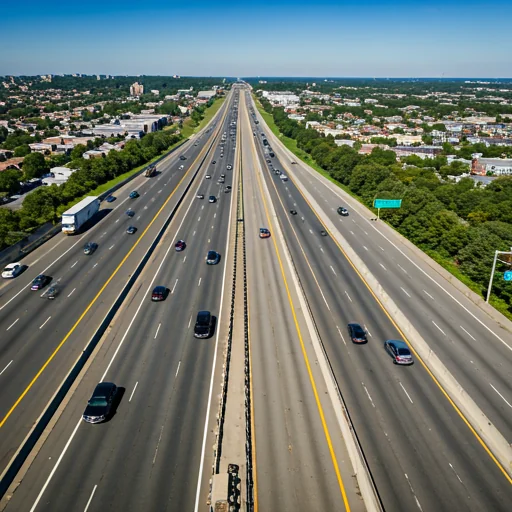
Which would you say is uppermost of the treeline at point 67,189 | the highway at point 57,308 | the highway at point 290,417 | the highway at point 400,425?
the treeline at point 67,189

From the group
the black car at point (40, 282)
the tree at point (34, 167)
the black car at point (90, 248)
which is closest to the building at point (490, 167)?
the black car at point (90, 248)

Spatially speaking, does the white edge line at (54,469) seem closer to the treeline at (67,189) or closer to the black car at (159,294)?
the black car at (159,294)

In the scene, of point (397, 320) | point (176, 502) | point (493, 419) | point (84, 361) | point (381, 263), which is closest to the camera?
point (176, 502)

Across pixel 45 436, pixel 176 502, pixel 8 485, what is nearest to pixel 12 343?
pixel 45 436

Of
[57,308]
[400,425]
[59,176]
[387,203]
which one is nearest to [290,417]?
[400,425]

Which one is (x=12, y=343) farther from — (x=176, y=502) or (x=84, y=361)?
(x=176, y=502)

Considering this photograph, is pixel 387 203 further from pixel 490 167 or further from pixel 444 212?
pixel 490 167
